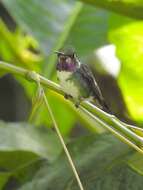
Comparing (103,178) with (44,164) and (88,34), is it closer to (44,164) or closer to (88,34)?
(44,164)

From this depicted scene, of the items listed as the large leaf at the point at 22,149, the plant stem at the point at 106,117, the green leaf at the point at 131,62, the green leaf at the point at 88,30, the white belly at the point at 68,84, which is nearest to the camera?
the plant stem at the point at 106,117

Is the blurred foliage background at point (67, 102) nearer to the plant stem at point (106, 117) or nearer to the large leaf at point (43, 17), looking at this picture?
the large leaf at point (43, 17)

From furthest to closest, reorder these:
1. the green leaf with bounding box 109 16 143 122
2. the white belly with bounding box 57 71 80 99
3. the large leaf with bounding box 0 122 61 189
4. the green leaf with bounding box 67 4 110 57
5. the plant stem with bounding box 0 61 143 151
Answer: the green leaf with bounding box 67 4 110 57 < the green leaf with bounding box 109 16 143 122 < the large leaf with bounding box 0 122 61 189 < the white belly with bounding box 57 71 80 99 < the plant stem with bounding box 0 61 143 151

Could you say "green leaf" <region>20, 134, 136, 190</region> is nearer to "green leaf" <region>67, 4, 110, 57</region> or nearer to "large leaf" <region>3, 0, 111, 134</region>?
"large leaf" <region>3, 0, 111, 134</region>

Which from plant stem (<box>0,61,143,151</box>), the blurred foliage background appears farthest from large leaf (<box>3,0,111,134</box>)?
plant stem (<box>0,61,143,151</box>)

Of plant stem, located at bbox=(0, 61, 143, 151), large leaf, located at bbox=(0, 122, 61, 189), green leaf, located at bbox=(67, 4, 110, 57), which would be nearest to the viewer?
plant stem, located at bbox=(0, 61, 143, 151)

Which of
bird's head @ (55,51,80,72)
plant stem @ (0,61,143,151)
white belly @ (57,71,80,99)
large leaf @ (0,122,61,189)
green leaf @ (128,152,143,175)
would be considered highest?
bird's head @ (55,51,80,72)

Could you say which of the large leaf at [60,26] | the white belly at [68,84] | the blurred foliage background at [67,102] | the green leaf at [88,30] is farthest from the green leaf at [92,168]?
the green leaf at [88,30]

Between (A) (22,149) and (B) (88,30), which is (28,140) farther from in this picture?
(B) (88,30)
